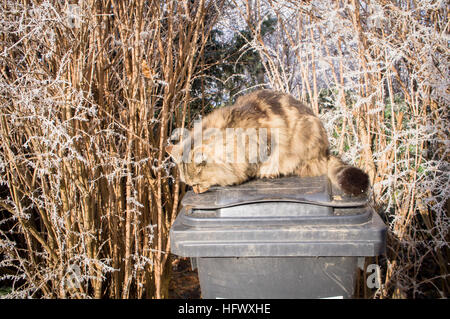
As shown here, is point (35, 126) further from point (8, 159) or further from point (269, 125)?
point (269, 125)

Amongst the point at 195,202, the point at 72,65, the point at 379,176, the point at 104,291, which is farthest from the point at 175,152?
the point at 379,176

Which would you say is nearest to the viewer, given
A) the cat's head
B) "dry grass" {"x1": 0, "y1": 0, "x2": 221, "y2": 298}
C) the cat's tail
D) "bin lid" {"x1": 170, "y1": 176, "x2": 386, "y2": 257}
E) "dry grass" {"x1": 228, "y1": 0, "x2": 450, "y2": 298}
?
"bin lid" {"x1": 170, "y1": 176, "x2": 386, "y2": 257}

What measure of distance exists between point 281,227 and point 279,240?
0.18 ft

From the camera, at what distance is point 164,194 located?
103 inches

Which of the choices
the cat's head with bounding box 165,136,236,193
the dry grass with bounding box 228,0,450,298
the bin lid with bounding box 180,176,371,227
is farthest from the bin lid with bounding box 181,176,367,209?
the dry grass with bounding box 228,0,450,298

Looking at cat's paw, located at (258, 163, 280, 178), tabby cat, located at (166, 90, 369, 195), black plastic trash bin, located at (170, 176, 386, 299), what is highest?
tabby cat, located at (166, 90, 369, 195)

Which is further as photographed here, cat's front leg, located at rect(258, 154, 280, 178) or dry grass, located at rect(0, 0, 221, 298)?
cat's front leg, located at rect(258, 154, 280, 178)

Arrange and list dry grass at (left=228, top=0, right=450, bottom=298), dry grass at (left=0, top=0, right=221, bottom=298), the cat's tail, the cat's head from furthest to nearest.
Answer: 1. dry grass at (left=228, top=0, right=450, bottom=298)
2. the cat's head
3. dry grass at (left=0, top=0, right=221, bottom=298)
4. the cat's tail

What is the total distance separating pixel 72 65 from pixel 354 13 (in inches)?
76.1

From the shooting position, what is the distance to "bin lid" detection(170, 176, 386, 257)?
1327 millimetres

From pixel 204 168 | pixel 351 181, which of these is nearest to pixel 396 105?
pixel 351 181

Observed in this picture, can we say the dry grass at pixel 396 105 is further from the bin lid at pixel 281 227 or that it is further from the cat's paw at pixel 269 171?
the bin lid at pixel 281 227

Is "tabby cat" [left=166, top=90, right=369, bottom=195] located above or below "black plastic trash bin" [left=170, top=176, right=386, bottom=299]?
above

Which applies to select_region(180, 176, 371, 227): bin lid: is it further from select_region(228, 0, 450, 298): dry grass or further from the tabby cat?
select_region(228, 0, 450, 298): dry grass
